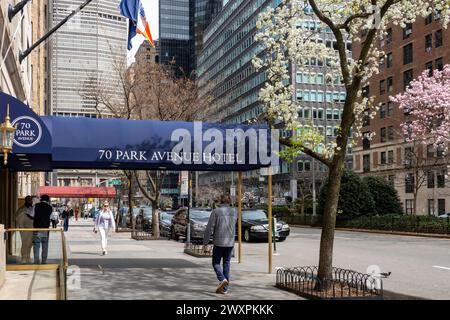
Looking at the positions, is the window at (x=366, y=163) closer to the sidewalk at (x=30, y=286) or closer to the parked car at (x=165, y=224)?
the parked car at (x=165, y=224)

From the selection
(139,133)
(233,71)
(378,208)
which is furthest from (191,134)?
(233,71)

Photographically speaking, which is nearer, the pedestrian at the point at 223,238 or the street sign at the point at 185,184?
the pedestrian at the point at 223,238

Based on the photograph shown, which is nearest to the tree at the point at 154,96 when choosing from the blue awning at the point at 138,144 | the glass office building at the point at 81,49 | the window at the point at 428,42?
the glass office building at the point at 81,49

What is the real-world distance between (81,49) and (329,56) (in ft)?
189

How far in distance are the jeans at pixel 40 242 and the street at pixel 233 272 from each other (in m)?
0.77

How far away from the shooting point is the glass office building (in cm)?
4028

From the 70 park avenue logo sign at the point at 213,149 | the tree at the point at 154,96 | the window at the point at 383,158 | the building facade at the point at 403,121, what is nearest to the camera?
the 70 park avenue logo sign at the point at 213,149

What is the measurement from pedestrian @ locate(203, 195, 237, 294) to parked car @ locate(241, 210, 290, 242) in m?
16.1

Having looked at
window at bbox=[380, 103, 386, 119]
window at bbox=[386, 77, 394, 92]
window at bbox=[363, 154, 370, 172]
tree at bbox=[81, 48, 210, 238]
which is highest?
window at bbox=[386, 77, 394, 92]

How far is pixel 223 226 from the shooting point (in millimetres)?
10891

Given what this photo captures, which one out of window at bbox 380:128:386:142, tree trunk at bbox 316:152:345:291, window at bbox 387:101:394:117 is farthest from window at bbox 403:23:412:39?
tree trunk at bbox 316:152:345:291

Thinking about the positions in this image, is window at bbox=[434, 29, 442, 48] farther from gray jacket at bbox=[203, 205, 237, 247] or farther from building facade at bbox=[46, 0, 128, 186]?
gray jacket at bbox=[203, 205, 237, 247]

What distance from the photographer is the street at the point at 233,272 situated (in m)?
10.9
